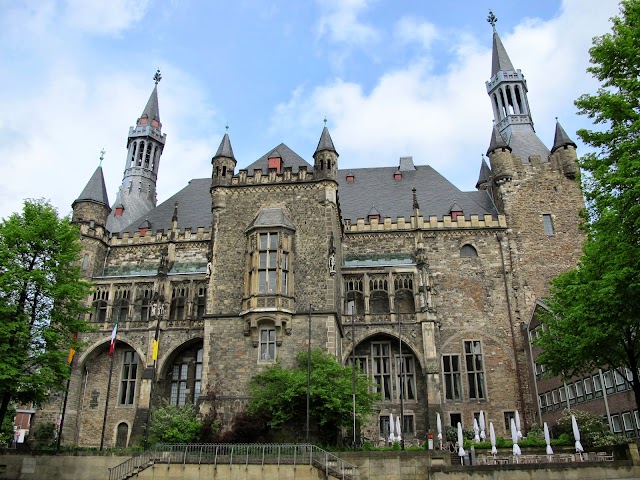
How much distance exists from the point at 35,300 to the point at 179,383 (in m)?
11.3

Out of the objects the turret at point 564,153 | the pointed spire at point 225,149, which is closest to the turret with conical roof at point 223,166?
the pointed spire at point 225,149

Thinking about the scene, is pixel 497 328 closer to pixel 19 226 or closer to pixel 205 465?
pixel 205 465

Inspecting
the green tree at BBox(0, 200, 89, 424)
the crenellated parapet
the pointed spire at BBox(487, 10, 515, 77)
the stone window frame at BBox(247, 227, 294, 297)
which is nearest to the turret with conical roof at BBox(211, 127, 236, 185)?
the stone window frame at BBox(247, 227, 294, 297)

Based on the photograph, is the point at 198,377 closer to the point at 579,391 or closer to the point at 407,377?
the point at 407,377

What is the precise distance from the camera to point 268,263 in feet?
85.0

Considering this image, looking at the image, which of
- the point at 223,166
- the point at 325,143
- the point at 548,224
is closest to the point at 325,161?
the point at 325,143

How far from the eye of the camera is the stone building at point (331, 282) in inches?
1011

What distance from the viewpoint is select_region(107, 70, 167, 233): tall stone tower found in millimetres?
44781

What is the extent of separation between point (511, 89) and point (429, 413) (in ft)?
93.1

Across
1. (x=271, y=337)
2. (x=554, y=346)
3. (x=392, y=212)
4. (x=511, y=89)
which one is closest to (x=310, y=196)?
(x=271, y=337)

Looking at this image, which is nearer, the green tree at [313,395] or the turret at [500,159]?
the green tree at [313,395]

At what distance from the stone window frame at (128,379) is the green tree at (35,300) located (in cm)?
918

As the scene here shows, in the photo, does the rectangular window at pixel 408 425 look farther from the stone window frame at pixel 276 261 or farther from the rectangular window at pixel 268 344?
the stone window frame at pixel 276 261

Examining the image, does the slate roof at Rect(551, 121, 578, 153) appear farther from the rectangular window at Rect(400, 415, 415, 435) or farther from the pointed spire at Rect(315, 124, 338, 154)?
the rectangular window at Rect(400, 415, 415, 435)
